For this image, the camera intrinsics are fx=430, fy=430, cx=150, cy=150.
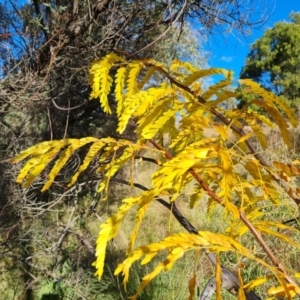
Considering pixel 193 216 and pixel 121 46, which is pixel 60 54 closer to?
pixel 121 46

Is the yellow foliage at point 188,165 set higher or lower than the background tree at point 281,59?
lower

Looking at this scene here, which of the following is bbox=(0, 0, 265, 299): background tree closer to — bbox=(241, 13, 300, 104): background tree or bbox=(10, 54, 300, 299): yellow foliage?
bbox=(10, 54, 300, 299): yellow foliage

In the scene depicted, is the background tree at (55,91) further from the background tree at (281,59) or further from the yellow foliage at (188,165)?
the background tree at (281,59)

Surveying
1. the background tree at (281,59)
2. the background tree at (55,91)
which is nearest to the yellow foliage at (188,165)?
the background tree at (55,91)

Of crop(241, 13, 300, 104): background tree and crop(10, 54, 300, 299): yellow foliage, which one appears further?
crop(241, 13, 300, 104): background tree

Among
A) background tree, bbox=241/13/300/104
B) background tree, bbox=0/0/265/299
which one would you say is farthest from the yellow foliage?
background tree, bbox=241/13/300/104

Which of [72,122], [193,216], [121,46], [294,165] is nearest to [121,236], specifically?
[193,216]

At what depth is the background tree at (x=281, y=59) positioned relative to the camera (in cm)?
1360

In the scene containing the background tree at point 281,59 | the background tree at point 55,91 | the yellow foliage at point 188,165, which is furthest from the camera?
the background tree at point 281,59

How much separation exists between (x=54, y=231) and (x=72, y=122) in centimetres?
93

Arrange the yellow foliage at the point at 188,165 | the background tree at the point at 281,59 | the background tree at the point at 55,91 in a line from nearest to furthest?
the yellow foliage at the point at 188,165 → the background tree at the point at 55,91 → the background tree at the point at 281,59

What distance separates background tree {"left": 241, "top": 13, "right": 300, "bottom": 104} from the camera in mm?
13602

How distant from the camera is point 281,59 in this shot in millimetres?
14305

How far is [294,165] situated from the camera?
0.67 metres
